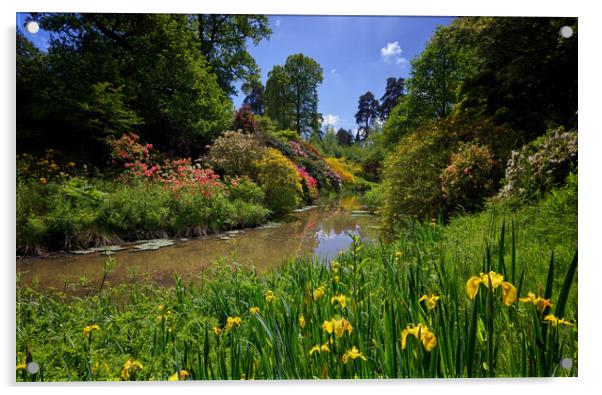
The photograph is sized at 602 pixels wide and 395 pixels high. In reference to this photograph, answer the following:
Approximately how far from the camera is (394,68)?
3209mm

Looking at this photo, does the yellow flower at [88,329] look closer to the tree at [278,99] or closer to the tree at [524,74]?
the tree at [278,99]

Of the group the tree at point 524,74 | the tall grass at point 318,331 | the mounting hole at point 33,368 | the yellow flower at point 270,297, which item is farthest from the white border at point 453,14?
the yellow flower at point 270,297

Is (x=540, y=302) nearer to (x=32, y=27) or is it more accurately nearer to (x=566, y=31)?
(x=566, y=31)

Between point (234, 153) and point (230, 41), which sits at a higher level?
point (230, 41)

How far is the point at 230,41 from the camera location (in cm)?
335

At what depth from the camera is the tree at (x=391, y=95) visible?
3.27 m

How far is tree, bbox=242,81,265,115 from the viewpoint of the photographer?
3385mm

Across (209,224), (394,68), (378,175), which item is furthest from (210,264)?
(394,68)

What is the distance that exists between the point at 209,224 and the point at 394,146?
249 cm

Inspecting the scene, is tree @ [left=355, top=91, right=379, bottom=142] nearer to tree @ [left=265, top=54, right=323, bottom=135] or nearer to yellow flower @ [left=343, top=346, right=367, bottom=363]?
tree @ [left=265, top=54, right=323, bottom=135]

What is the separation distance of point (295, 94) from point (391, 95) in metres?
0.88

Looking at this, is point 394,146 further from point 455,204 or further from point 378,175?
point 455,204

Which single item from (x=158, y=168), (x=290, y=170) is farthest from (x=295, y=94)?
(x=158, y=168)

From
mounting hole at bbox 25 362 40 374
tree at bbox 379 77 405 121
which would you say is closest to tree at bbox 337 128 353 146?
tree at bbox 379 77 405 121
